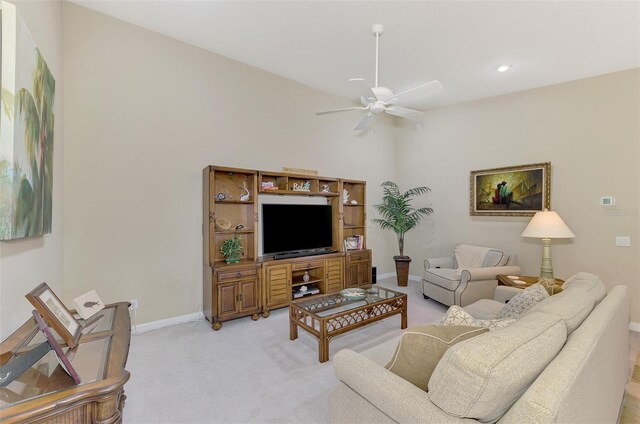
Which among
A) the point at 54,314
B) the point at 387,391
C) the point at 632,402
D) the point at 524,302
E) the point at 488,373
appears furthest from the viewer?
the point at 632,402

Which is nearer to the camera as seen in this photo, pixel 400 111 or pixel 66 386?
pixel 66 386

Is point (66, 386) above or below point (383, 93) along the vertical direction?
below

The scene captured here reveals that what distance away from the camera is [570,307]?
4.92ft

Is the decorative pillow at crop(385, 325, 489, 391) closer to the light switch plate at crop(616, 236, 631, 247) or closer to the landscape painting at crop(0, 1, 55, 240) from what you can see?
the landscape painting at crop(0, 1, 55, 240)

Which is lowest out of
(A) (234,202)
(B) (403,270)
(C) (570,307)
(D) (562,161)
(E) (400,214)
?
(B) (403,270)

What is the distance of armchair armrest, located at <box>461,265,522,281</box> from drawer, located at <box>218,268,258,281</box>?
270 centimetres

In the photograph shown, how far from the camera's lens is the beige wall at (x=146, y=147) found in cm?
286

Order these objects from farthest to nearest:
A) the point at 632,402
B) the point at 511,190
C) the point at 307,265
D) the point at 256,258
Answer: the point at 511,190
the point at 307,265
the point at 256,258
the point at 632,402

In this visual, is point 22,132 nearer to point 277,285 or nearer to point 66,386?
point 66,386

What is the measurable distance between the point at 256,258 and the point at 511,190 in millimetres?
4006

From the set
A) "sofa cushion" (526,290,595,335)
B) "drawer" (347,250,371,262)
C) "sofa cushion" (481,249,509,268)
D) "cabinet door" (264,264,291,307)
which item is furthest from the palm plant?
"sofa cushion" (526,290,595,335)

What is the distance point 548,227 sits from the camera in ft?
11.6

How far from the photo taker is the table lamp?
11.5 feet

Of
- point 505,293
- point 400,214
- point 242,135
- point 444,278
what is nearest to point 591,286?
point 505,293
